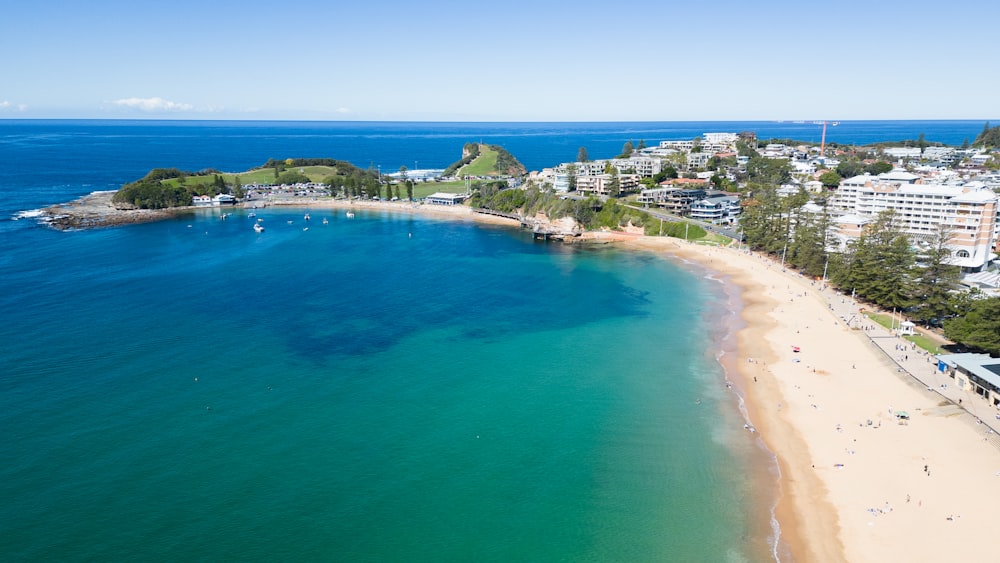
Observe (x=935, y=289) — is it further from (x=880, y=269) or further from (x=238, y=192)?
(x=238, y=192)

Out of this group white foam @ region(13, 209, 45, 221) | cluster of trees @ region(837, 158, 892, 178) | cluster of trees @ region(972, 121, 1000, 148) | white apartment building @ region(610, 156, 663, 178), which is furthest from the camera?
cluster of trees @ region(972, 121, 1000, 148)

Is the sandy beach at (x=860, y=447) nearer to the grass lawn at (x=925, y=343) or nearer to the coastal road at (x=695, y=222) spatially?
the grass lawn at (x=925, y=343)

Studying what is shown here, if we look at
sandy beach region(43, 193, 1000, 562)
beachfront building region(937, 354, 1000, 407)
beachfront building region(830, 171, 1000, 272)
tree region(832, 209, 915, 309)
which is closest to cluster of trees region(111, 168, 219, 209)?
sandy beach region(43, 193, 1000, 562)

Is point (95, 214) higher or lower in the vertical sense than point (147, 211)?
higher

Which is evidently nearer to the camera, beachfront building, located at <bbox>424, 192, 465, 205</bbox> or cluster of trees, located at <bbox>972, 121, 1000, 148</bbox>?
beachfront building, located at <bbox>424, 192, 465, 205</bbox>

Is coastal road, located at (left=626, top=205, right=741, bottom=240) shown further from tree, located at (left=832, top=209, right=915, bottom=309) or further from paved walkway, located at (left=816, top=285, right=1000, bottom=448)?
paved walkway, located at (left=816, top=285, right=1000, bottom=448)

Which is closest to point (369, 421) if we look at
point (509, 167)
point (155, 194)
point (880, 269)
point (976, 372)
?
point (976, 372)

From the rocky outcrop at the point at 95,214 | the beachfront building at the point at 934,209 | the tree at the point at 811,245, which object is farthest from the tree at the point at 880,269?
the rocky outcrop at the point at 95,214
